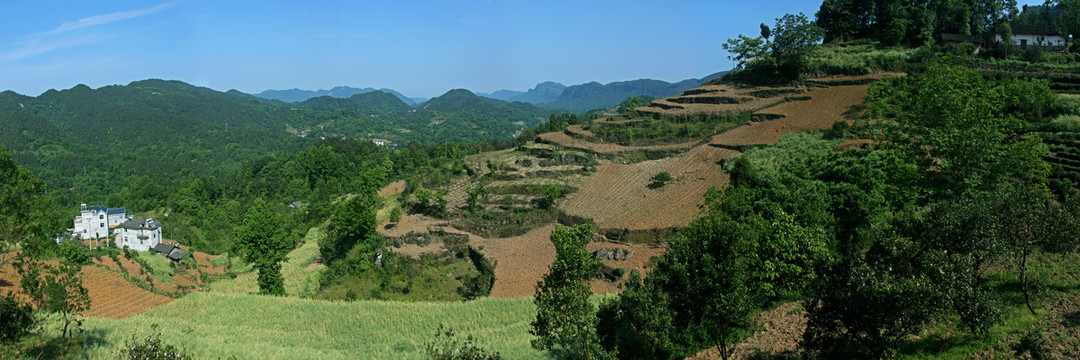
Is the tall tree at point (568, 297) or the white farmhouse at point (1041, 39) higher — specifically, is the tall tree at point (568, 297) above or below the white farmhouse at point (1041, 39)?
below

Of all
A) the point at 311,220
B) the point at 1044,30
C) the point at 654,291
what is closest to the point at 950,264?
the point at 654,291

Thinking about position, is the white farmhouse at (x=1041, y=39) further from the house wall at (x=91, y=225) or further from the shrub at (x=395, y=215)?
the house wall at (x=91, y=225)

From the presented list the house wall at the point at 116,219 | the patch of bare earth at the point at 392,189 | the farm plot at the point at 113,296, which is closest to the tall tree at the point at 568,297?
the farm plot at the point at 113,296

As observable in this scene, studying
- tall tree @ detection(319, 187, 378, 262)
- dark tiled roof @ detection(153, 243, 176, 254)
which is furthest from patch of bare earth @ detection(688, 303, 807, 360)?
dark tiled roof @ detection(153, 243, 176, 254)

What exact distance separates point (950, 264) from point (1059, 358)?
297cm

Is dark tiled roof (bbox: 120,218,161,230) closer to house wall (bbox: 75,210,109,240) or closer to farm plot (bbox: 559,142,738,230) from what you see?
house wall (bbox: 75,210,109,240)

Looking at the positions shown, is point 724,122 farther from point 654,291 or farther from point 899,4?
point 654,291

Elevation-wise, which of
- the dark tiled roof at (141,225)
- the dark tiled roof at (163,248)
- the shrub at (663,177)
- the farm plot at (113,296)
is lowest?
the dark tiled roof at (163,248)

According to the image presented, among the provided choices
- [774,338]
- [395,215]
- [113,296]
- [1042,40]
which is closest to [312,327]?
[113,296]

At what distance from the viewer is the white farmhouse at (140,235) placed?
48000mm

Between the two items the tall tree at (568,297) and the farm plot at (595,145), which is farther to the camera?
the farm plot at (595,145)

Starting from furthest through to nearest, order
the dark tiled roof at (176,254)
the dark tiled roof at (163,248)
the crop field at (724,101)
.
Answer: the dark tiled roof at (163,248), the dark tiled roof at (176,254), the crop field at (724,101)

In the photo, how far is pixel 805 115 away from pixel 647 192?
13.6m

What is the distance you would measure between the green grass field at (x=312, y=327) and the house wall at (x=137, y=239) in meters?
32.3
